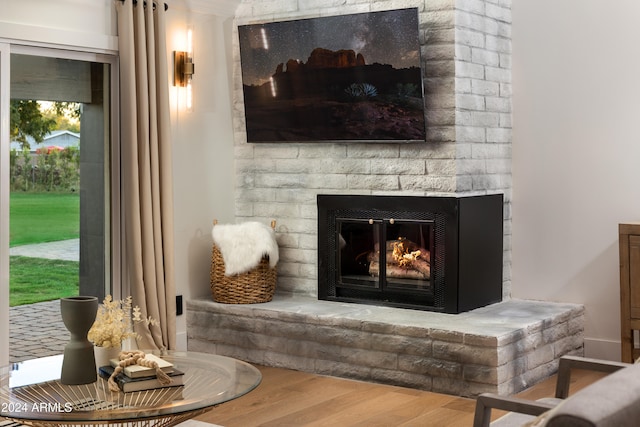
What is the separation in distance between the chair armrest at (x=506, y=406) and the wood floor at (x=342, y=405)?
162cm

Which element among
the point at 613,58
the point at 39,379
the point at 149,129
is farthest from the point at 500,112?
the point at 39,379

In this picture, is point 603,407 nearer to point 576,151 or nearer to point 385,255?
point 385,255

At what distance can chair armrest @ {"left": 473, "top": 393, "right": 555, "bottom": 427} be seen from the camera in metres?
2.36

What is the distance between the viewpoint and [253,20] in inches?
232

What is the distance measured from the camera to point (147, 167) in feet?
17.0

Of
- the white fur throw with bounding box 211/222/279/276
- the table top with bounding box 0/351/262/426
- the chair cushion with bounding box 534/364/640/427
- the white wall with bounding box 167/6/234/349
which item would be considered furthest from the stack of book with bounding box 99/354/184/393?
the white wall with bounding box 167/6/234/349

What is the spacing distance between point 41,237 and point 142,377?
6.73 feet

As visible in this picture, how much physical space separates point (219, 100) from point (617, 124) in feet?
8.41

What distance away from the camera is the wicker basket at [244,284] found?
5496 mm

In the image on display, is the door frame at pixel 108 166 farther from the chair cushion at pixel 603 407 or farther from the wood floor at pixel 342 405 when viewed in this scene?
the chair cushion at pixel 603 407

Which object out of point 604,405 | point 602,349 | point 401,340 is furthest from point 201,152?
point 604,405

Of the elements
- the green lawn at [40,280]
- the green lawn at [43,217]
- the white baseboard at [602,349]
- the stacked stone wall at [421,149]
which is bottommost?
the white baseboard at [602,349]

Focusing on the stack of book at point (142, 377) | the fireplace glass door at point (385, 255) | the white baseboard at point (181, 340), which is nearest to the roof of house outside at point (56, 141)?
the white baseboard at point (181, 340)

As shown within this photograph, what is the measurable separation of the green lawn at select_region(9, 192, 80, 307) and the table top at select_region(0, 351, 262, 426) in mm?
1383
